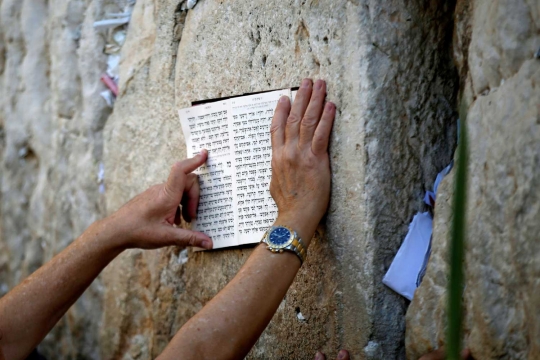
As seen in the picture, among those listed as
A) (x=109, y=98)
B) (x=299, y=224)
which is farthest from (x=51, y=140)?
(x=299, y=224)

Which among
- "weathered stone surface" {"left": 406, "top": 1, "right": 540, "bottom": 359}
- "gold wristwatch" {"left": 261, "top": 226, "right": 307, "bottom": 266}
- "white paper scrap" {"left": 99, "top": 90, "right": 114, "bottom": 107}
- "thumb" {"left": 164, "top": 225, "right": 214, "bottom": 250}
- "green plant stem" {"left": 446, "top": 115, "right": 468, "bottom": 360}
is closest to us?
"green plant stem" {"left": 446, "top": 115, "right": 468, "bottom": 360}

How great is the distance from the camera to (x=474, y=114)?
1.36 metres

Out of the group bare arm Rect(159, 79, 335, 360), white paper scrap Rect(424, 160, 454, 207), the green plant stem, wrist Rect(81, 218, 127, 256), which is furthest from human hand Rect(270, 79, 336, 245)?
the green plant stem

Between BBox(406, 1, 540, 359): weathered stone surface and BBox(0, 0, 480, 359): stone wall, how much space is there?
15 centimetres

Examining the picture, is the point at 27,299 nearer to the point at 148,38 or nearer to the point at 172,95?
the point at 172,95

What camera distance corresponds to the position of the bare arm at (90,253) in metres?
1.65

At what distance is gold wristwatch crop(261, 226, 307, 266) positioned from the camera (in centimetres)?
142

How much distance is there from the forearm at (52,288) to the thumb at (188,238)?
152 mm

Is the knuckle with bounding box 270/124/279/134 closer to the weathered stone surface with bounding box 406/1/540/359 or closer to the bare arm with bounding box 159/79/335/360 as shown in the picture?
the bare arm with bounding box 159/79/335/360

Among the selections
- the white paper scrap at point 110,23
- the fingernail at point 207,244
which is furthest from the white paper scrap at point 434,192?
the white paper scrap at point 110,23

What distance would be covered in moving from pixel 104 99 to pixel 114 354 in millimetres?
852

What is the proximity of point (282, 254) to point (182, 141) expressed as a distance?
24.0 inches

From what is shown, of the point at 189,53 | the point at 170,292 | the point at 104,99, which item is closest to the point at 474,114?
the point at 189,53

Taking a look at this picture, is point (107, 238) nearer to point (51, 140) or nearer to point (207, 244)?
point (207, 244)
